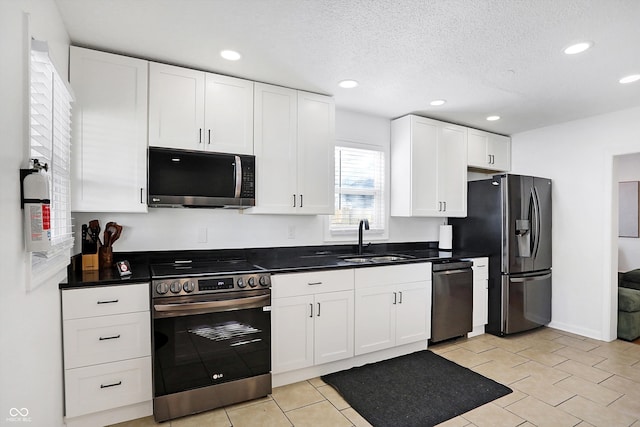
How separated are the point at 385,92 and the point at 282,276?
194cm

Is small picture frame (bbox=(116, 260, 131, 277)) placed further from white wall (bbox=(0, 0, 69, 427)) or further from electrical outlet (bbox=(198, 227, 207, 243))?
electrical outlet (bbox=(198, 227, 207, 243))

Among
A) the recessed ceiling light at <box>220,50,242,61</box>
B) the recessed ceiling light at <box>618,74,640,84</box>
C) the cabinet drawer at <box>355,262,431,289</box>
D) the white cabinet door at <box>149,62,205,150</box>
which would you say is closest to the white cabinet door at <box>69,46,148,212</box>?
the white cabinet door at <box>149,62,205,150</box>

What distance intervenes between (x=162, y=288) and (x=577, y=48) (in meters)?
3.19

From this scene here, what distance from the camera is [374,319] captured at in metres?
3.13

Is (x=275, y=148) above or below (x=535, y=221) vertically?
above

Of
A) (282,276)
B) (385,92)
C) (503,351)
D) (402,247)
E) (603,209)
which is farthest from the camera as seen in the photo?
(402,247)

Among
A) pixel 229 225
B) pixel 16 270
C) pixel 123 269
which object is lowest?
pixel 123 269

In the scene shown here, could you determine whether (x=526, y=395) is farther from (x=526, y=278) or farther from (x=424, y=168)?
(x=424, y=168)

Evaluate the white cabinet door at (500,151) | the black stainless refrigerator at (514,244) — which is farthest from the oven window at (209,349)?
the white cabinet door at (500,151)

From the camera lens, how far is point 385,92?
10.6 feet

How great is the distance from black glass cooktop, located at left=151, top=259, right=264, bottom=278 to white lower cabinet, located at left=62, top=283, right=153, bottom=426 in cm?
22

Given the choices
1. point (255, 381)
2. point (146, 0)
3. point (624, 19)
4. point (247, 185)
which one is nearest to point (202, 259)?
point (247, 185)

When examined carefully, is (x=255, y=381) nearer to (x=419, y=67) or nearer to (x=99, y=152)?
(x=99, y=152)

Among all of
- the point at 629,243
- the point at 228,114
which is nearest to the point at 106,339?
the point at 228,114
